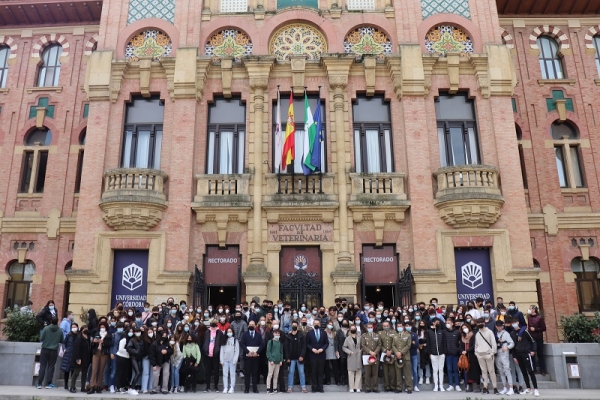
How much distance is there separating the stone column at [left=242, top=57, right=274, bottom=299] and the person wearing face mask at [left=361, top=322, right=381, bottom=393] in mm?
6160

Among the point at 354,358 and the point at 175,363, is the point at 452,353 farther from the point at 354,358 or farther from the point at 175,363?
the point at 175,363

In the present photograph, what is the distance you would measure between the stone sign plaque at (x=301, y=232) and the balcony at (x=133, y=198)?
4374 mm

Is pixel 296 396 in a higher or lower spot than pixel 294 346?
lower

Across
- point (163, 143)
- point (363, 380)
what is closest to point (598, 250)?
point (363, 380)

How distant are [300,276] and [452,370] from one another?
6.98m

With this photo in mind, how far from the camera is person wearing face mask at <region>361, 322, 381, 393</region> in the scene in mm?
13641

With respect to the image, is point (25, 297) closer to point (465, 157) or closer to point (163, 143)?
point (163, 143)

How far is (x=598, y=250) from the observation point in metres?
22.4

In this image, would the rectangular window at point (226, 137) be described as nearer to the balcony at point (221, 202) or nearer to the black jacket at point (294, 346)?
the balcony at point (221, 202)

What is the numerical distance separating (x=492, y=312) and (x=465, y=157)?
771 centimetres

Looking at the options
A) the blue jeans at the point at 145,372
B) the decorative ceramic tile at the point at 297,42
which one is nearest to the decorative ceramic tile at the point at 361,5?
the decorative ceramic tile at the point at 297,42

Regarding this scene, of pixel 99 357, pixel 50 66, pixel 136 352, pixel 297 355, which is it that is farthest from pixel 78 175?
pixel 297 355

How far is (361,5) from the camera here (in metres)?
22.8

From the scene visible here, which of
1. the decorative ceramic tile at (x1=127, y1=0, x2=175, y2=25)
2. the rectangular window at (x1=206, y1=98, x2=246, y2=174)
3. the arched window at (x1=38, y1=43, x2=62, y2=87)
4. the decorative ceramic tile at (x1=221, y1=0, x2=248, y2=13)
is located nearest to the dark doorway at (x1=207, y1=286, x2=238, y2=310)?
the rectangular window at (x1=206, y1=98, x2=246, y2=174)
